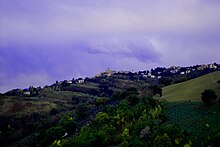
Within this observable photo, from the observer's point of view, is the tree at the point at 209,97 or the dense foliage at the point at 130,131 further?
the tree at the point at 209,97

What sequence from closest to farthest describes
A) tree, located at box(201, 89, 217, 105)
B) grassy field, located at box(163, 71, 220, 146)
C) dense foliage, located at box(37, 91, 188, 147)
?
grassy field, located at box(163, 71, 220, 146), dense foliage, located at box(37, 91, 188, 147), tree, located at box(201, 89, 217, 105)

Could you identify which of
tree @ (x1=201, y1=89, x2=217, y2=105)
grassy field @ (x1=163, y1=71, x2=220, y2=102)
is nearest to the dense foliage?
grassy field @ (x1=163, y1=71, x2=220, y2=102)

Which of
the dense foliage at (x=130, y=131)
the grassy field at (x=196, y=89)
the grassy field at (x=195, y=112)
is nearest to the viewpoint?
the grassy field at (x=195, y=112)

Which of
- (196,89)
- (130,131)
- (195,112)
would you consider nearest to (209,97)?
(195,112)

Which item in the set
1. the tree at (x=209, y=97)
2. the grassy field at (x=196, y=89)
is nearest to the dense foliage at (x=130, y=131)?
the grassy field at (x=196, y=89)

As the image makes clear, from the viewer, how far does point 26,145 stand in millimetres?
109062

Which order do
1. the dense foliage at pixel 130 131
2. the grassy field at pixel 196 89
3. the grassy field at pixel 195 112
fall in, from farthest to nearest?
the grassy field at pixel 196 89
the dense foliage at pixel 130 131
the grassy field at pixel 195 112

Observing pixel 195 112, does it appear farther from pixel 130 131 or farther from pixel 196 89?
pixel 196 89

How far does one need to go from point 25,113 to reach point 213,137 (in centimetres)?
13523

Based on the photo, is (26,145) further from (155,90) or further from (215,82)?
(215,82)

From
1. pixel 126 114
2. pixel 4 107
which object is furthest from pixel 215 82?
pixel 4 107

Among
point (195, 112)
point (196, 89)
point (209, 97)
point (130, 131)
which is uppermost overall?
point (196, 89)

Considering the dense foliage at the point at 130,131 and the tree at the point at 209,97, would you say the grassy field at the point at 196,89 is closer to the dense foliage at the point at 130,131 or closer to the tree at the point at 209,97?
the tree at the point at 209,97

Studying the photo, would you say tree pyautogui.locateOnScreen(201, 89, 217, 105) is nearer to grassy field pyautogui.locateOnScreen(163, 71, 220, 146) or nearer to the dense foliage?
grassy field pyautogui.locateOnScreen(163, 71, 220, 146)
